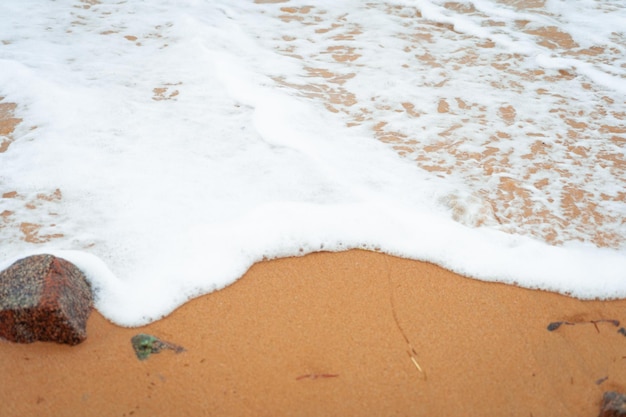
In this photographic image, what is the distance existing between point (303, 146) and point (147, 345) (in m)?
1.59

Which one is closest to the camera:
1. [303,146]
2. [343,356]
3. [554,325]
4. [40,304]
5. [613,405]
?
[613,405]

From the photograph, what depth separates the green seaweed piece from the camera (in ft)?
6.51

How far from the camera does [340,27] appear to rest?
16.4ft

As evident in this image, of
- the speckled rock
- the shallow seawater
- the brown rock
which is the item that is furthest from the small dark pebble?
the speckled rock

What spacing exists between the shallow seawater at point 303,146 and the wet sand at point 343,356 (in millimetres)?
158

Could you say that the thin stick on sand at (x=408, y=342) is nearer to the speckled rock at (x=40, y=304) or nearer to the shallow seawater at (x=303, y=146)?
the shallow seawater at (x=303, y=146)

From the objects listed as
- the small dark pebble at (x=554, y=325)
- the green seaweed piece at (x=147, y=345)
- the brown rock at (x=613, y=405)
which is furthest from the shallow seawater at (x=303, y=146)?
the brown rock at (x=613, y=405)

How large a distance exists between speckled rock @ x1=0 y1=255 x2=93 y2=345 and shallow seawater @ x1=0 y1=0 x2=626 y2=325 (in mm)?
190

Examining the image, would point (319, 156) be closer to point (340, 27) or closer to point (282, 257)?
point (282, 257)

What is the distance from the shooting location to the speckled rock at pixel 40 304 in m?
1.90

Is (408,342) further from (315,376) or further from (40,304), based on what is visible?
(40,304)

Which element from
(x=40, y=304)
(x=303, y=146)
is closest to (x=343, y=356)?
(x=40, y=304)

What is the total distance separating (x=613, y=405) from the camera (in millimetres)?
1781

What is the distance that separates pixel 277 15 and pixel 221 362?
4163 millimetres
